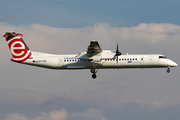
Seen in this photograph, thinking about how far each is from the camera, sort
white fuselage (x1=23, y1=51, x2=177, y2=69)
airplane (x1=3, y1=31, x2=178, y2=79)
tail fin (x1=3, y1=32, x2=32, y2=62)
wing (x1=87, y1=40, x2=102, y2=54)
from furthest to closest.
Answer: tail fin (x1=3, y1=32, x2=32, y2=62), white fuselage (x1=23, y1=51, x2=177, y2=69), airplane (x1=3, y1=31, x2=178, y2=79), wing (x1=87, y1=40, x2=102, y2=54)

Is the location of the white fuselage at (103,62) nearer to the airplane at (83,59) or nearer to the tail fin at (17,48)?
the airplane at (83,59)

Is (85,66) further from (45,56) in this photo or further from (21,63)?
(21,63)

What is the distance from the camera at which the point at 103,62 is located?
120 feet

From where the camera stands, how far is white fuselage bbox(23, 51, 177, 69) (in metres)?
36.5

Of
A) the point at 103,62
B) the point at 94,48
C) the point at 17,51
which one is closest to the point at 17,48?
the point at 17,51

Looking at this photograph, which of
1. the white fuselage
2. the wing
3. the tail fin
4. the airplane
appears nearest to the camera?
the wing

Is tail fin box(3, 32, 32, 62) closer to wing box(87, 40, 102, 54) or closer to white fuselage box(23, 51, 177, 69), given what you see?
white fuselage box(23, 51, 177, 69)

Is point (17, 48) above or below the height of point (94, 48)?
above

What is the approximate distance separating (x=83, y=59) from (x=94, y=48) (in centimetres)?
213

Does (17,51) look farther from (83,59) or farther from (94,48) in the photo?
(94,48)

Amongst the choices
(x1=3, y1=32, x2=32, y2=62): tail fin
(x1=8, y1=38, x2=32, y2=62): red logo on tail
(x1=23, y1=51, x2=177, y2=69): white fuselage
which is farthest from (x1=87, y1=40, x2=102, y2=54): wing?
(x1=8, y1=38, x2=32, y2=62): red logo on tail

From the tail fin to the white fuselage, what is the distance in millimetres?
770

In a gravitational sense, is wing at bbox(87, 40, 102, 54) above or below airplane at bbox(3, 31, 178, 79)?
above

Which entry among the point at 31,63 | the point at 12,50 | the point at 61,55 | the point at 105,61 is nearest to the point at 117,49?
the point at 105,61
